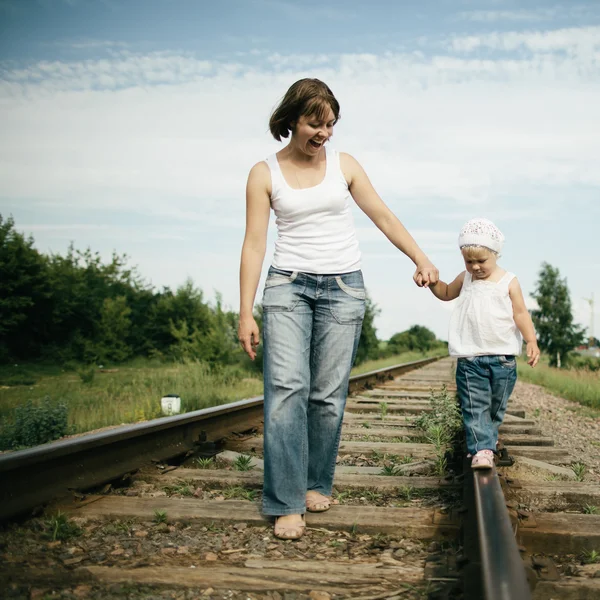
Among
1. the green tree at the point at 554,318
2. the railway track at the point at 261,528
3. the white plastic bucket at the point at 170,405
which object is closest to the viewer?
the railway track at the point at 261,528

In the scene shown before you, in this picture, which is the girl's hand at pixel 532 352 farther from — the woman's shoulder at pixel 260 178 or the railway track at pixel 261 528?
the woman's shoulder at pixel 260 178

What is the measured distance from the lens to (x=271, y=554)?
7.99ft

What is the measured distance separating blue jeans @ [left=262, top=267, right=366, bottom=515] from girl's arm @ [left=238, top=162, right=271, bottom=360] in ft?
0.22

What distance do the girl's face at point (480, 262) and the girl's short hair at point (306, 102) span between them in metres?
1.12

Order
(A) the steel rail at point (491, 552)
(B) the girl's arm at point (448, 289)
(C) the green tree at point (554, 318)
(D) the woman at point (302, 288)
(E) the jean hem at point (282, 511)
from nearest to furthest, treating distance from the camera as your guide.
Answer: (A) the steel rail at point (491, 552)
(E) the jean hem at point (282, 511)
(D) the woman at point (302, 288)
(B) the girl's arm at point (448, 289)
(C) the green tree at point (554, 318)

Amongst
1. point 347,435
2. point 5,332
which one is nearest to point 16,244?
point 5,332

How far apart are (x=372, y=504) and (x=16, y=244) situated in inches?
1345

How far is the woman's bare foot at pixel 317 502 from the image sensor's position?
9.56 feet

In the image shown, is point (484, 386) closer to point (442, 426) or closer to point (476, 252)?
point (476, 252)

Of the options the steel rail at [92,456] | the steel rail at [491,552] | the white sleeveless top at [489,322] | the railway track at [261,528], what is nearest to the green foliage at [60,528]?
the railway track at [261,528]

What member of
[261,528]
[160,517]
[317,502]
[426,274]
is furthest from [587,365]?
[160,517]

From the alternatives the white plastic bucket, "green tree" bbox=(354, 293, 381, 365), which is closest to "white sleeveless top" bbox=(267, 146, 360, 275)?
the white plastic bucket

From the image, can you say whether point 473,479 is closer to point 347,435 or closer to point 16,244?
point 347,435

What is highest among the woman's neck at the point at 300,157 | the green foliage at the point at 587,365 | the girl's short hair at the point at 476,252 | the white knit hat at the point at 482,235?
the woman's neck at the point at 300,157
